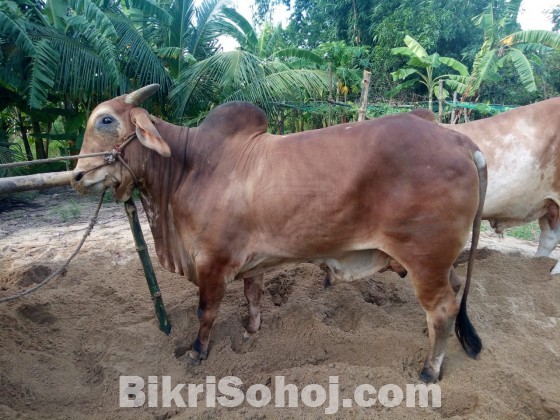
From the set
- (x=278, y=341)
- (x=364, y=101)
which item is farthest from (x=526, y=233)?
(x=278, y=341)

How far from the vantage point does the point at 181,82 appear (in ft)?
28.4

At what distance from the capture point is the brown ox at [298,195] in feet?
7.77

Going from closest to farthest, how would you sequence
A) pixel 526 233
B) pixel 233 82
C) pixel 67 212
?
pixel 526 233 → pixel 67 212 → pixel 233 82

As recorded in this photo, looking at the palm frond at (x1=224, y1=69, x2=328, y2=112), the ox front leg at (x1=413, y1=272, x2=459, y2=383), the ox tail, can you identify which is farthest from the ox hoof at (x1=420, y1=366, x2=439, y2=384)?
the palm frond at (x1=224, y1=69, x2=328, y2=112)

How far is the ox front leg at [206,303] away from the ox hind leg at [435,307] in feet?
4.10

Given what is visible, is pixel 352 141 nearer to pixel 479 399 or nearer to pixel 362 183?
pixel 362 183

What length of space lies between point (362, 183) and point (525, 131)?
219cm

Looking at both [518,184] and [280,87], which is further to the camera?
[280,87]

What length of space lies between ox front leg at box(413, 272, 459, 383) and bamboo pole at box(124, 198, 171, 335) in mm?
1804

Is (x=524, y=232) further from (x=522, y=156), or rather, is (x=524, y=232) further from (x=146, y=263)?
(x=146, y=263)

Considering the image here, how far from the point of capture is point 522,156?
3.68 m

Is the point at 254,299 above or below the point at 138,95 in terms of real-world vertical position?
below

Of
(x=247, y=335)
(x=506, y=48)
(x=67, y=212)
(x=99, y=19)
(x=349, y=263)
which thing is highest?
(x=99, y=19)

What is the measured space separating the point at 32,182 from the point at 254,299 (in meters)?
1.70
